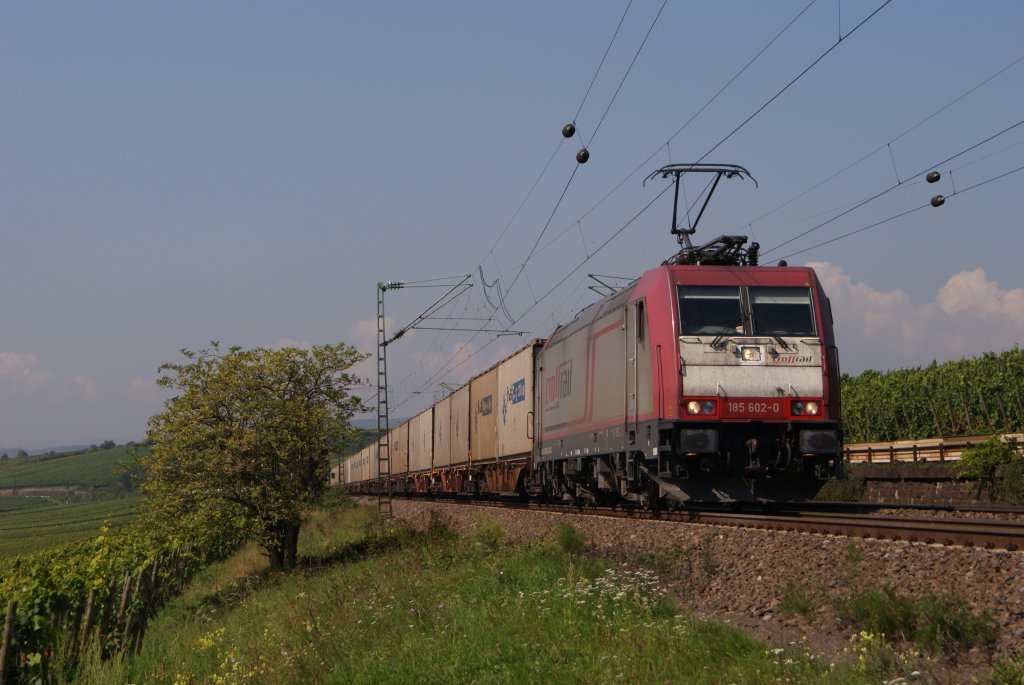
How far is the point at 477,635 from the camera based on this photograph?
9.83 meters

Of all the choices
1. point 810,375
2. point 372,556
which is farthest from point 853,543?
point 372,556

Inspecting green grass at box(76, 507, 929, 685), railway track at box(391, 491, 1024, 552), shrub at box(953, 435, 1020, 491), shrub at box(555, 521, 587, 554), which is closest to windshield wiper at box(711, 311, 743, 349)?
railway track at box(391, 491, 1024, 552)

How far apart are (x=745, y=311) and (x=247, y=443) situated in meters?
14.4

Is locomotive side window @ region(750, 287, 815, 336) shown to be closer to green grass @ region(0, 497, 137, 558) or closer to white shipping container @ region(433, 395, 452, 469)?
white shipping container @ region(433, 395, 452, 469)

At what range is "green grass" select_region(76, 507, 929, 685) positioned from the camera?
7945mm

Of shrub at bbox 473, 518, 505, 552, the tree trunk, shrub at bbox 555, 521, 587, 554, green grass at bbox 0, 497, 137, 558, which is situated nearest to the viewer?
shrub at bbox 555, 521, 587, 554

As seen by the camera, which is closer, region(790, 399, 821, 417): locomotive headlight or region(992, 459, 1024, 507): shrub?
region(790, 399, 821, 417): locomotive headlight

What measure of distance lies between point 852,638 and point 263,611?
1351cm

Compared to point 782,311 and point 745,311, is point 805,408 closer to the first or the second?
point 782,311

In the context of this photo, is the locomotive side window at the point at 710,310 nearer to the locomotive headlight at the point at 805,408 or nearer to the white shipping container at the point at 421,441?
the locomotive headlight at the point at 805,408

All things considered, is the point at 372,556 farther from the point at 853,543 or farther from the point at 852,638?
the point at 852,638

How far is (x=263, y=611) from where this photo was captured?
18969 mm

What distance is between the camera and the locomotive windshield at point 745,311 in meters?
16.0

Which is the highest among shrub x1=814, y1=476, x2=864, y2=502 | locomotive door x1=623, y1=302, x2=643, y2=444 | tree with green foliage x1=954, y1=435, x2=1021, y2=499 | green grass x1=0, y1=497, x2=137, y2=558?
locomotive door x1=623, y1=302, x2=643, y2=444
